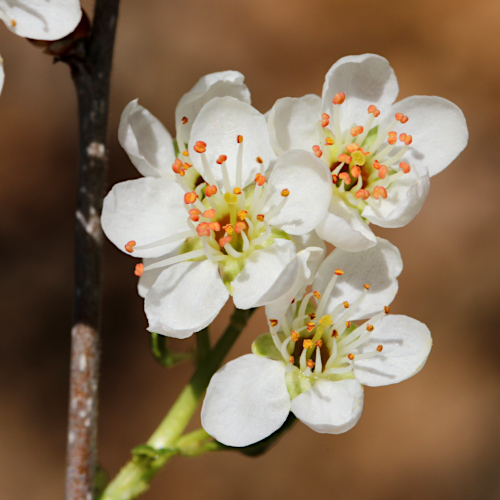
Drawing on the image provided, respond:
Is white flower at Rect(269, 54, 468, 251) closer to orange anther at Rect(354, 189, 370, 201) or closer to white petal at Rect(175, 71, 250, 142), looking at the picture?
orange anther at Rect(354, 189, 370, 201)

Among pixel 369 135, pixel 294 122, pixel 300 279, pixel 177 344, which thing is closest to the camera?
pixel 300 279

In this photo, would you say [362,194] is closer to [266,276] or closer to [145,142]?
[266,276]

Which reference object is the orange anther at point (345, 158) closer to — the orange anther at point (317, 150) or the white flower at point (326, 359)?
the orange anther at point (317, 150)

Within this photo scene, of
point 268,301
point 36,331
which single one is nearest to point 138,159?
point 268,301

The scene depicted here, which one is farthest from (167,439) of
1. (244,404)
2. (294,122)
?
(294,122)

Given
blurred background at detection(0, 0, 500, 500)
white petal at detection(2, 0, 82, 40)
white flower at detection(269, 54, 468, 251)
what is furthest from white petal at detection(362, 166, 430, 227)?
blurred background at detection(0, 0, 500, 500)

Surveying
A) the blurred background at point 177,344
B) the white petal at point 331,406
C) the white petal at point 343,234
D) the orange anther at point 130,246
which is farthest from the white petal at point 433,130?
the blurred background at point 177,344

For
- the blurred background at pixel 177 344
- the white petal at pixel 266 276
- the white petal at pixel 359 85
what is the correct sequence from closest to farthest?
the white petal at pixel 266 276 → the white petal at pixel 359 85 → the blurred background at pixel 177 344
